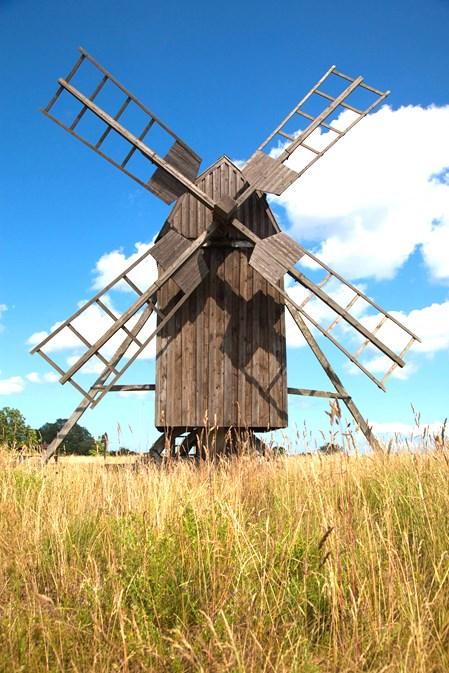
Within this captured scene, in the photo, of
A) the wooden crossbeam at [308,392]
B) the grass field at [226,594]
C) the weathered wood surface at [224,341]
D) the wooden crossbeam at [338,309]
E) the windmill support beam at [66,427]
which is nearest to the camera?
the grass field at [226,594]

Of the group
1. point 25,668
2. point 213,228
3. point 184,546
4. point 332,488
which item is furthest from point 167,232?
point 25,668

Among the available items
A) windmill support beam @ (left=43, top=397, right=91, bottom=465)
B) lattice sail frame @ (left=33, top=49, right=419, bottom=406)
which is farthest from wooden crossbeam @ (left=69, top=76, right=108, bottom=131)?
windmill support beam @ (left=43, top=397, right=91, bottom=465)

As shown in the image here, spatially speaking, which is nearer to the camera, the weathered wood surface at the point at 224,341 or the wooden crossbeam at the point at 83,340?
the wooden crossbeam at the point at 83,340

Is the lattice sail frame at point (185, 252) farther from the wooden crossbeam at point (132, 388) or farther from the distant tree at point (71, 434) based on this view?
the distant tree at point (71, 434)

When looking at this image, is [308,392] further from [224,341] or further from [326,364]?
[224,341]

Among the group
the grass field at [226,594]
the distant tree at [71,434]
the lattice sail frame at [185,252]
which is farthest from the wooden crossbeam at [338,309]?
the distant tree at [71,434]

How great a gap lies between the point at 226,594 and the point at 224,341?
7.64m

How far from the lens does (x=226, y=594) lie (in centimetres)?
322

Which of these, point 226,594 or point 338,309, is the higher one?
point 338,309

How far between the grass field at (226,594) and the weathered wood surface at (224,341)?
18.6ft

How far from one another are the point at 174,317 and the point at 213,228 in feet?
5.43

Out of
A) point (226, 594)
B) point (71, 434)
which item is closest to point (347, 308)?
point (226, 594)

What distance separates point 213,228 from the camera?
10539 mm

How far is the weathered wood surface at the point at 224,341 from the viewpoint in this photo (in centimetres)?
1059
